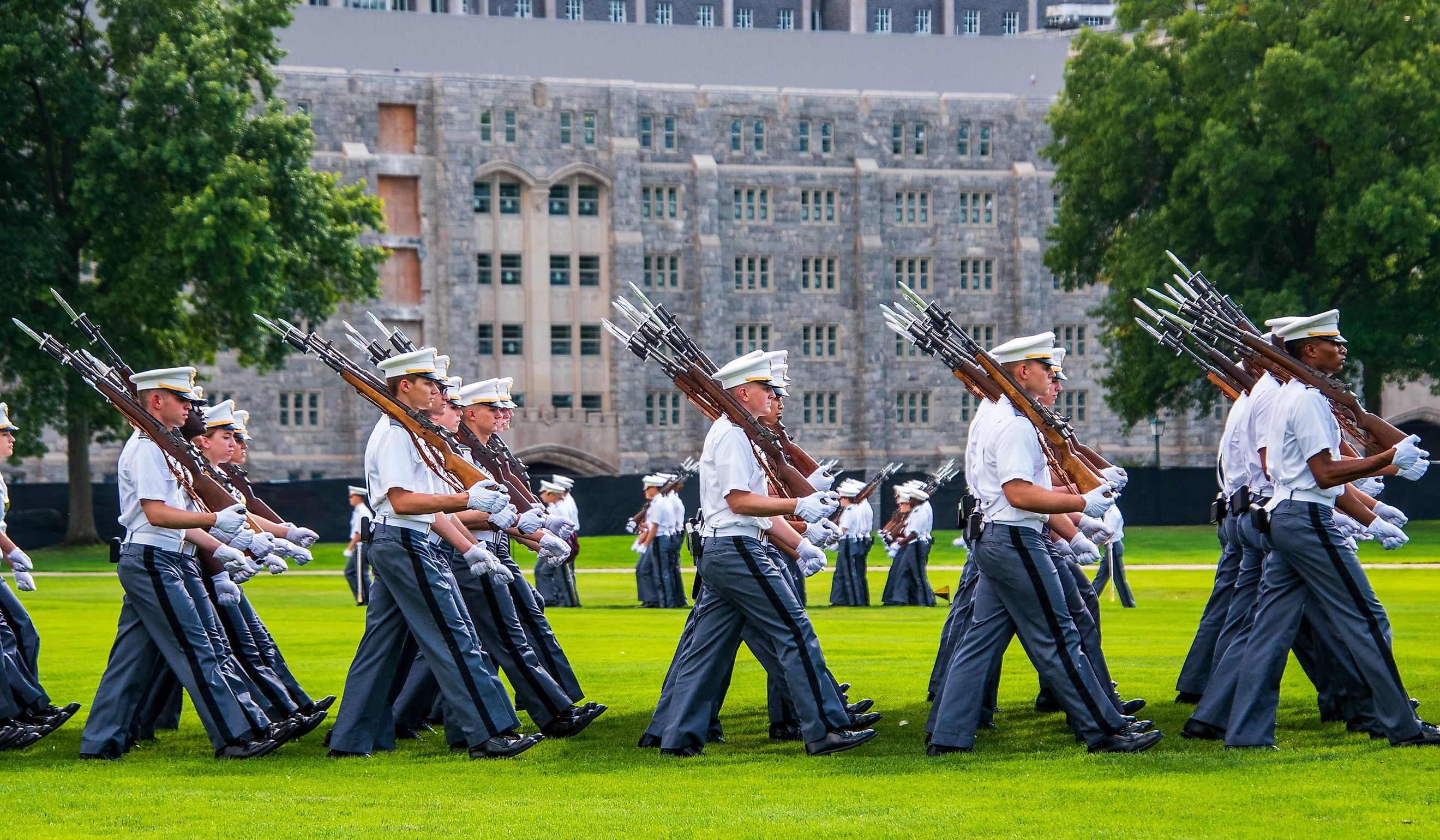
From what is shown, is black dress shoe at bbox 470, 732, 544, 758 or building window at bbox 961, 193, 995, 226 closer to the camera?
black dress shoe at bbox 470, 732, 544, 758

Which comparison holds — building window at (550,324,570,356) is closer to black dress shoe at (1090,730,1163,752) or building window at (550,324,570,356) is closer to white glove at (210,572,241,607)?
white glove at (210,572,241,607)

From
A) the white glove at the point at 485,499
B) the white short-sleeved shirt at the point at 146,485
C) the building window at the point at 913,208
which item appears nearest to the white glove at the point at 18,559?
the white short-sleeved shirt at the point at 146,485

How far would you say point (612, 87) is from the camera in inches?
2462

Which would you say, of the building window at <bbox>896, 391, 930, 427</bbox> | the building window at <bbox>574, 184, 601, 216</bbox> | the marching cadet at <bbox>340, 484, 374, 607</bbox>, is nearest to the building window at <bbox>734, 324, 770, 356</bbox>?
the building window at <bbox>896, 391, 930, 427</bbox>

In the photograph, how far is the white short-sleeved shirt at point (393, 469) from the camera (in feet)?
31.3

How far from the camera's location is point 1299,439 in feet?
30.5

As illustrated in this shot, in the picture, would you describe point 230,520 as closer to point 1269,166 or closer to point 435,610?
point 435,610

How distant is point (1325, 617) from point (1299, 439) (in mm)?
991

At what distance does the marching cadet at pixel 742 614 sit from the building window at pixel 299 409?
174 feet

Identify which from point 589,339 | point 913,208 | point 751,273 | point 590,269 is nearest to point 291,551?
point 590,269

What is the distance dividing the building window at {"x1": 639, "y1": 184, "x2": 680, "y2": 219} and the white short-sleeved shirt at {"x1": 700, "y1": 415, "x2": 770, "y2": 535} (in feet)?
179

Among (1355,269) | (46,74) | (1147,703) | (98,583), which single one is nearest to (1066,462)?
(1147,703)

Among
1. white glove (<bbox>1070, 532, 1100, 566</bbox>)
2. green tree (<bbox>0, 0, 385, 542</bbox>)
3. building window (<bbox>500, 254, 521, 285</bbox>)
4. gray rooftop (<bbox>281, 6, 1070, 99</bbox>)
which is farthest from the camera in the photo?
gray rooftop (<bbox>281, 6, 1070, 99</bbox>)

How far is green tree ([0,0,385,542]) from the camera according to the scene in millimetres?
37531
